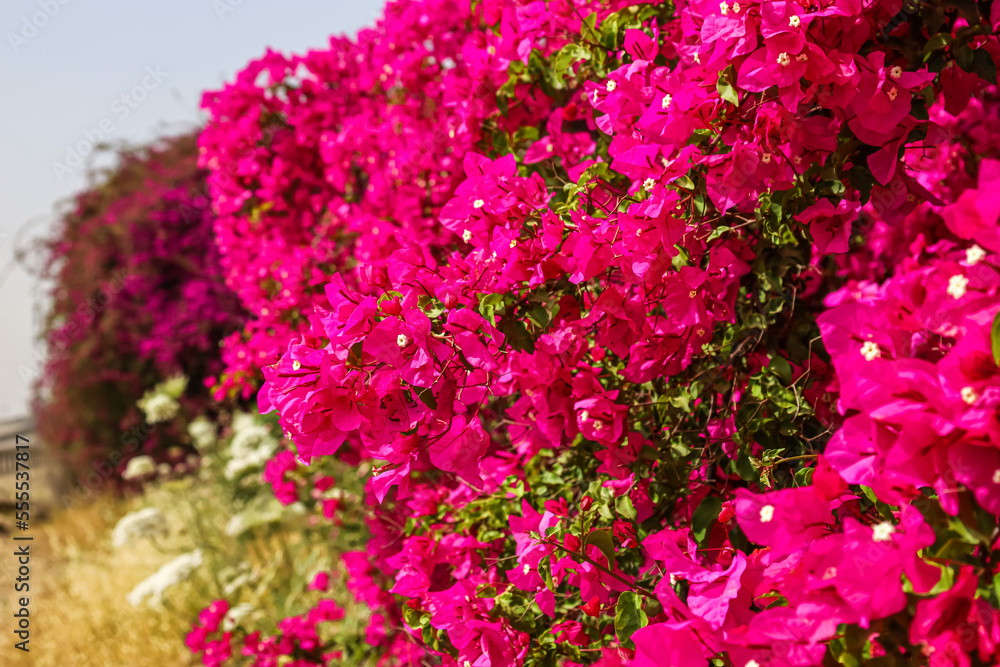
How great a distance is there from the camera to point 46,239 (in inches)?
246

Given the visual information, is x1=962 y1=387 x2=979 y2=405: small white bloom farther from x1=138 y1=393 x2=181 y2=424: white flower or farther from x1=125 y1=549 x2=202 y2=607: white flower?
x1=138 y1=393 x2=181 y2=424: white flower

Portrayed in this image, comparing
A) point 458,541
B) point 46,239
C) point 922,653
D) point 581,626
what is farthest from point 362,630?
point 46,239

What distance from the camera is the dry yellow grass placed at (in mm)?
3422

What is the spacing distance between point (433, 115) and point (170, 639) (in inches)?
121

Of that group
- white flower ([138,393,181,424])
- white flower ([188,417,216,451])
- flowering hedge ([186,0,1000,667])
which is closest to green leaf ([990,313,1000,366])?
flowering hedge ([186,0,1000,667])

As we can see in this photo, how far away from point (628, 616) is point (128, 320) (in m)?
6.05

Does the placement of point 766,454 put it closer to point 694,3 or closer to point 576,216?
point 576,216

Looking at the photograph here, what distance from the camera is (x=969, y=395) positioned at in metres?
0.60

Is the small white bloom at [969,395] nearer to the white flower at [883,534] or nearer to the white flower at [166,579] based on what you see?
the white flower at [883,534]

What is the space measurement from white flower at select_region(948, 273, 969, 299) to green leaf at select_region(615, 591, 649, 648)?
592 mm

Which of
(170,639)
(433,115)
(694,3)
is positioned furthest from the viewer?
(170,639)

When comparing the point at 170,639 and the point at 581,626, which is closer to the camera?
the point at 581,626

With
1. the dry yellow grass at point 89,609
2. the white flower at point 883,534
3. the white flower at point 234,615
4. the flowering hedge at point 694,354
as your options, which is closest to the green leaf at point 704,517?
the flowering hedge at point 694,354

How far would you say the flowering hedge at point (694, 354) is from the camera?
0.66 m
